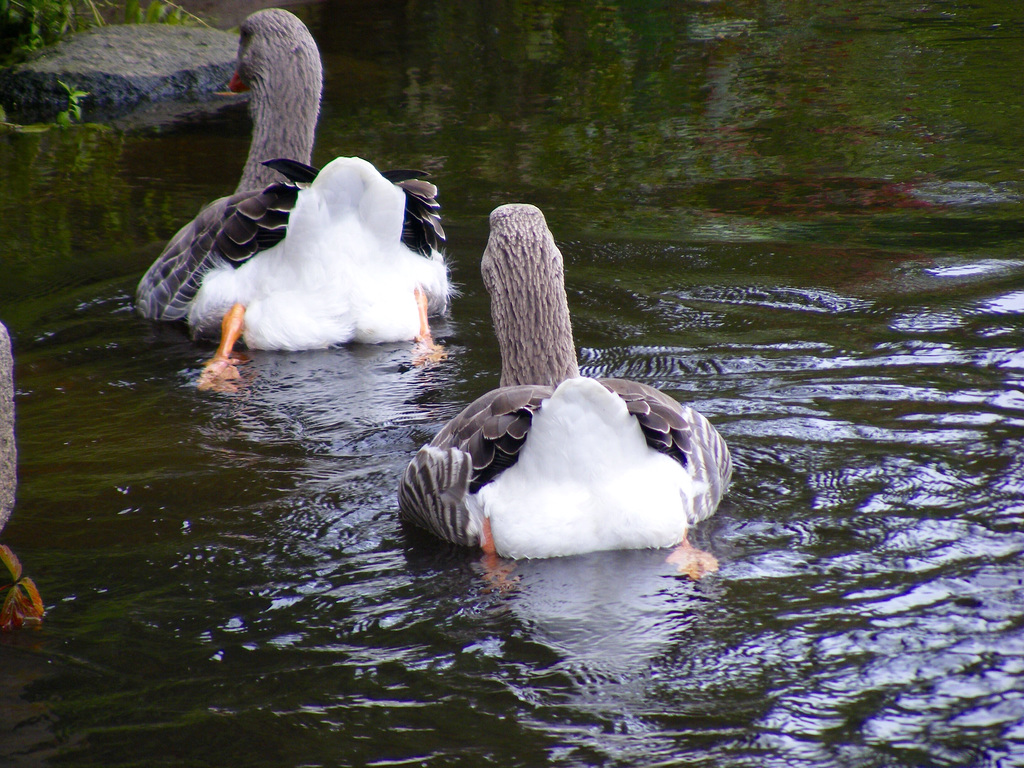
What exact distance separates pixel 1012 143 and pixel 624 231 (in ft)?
11.6

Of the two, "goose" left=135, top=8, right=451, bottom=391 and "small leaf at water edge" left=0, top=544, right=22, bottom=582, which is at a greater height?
"goose" left=135, top=8, right=451, bottom=391

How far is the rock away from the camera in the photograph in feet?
40.8

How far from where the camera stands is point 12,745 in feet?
9.57

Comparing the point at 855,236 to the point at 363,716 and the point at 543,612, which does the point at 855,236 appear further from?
the point at 363,716

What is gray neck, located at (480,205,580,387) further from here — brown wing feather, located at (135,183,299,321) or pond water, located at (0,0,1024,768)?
brown wing feather, located at (135,183,299,321)

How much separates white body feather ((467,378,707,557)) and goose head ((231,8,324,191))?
391 centimetres

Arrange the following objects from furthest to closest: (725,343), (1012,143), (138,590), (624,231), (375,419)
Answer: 1. (1012,143)
2. (624,231)
3. (725,343)
4. (375,419)
5. (138,590)

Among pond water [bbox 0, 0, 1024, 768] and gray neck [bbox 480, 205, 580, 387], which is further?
gray neck [bbox 480, 205, 580, 387]

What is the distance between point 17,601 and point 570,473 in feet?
5.81

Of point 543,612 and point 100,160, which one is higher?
point 100,160

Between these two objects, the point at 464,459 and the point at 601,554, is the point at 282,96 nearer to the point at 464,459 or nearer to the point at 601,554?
the point at 464,459

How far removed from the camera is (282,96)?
279 inches

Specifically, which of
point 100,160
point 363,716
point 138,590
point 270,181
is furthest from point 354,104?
point 363,716

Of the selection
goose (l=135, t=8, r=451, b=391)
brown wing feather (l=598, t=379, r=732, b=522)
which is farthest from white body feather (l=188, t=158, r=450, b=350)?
brown wing feather (l=598, t=379, r=732, b=522)
